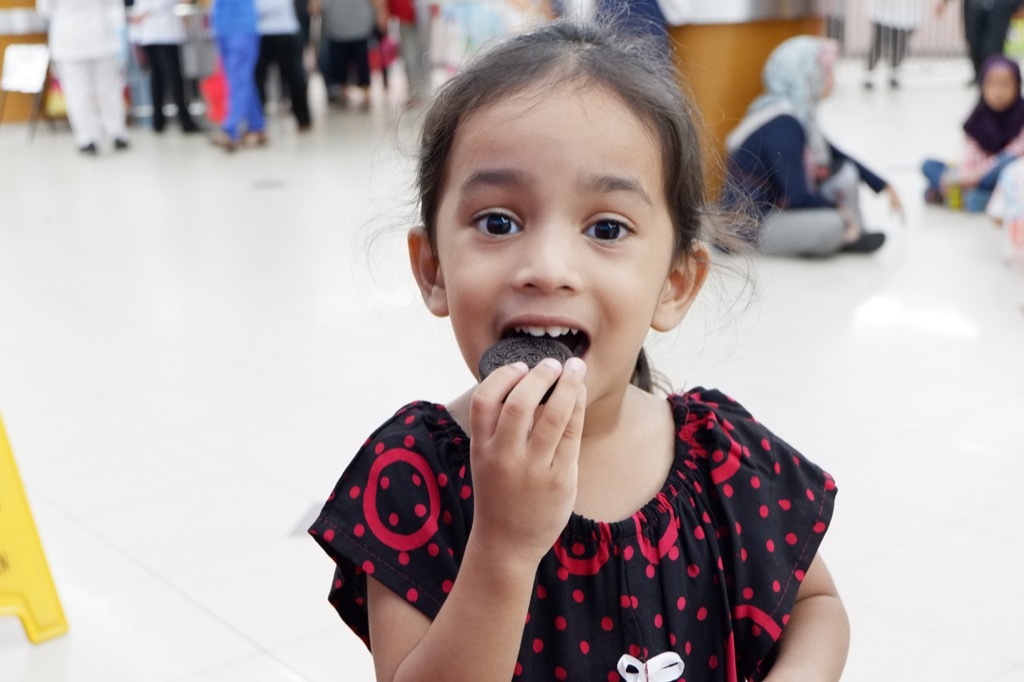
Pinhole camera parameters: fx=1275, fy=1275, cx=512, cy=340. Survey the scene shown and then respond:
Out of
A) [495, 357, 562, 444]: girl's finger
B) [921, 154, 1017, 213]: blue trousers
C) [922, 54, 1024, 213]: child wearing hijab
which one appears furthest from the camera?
[922, 54, 1024, 213]: child wearing hijab

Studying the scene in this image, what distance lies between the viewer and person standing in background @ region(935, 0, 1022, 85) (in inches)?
385

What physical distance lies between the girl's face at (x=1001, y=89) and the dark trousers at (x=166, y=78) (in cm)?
649

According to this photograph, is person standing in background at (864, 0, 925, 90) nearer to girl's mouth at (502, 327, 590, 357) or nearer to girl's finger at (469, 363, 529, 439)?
girl's mouth at (502, 327, 590, 357)

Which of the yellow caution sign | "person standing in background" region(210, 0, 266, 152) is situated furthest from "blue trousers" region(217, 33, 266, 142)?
the yellow caution sign

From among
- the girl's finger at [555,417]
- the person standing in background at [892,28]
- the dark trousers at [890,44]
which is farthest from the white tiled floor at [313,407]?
the dark trousers at [890,44]

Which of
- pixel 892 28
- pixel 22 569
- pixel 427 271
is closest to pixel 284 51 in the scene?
pixel 892 28

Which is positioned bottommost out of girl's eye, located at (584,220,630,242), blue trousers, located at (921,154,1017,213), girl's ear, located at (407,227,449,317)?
blue trousers, located at (921,154,1017,213)

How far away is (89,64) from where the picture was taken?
9.25 m

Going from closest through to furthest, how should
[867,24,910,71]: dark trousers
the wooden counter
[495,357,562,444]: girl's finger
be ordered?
1. [495,357,562,444]: girl's finger
2. the wooden counter
3. [867,24,910,71]: dark trousers

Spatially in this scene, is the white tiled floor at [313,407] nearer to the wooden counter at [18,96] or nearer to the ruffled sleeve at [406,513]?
the ruffled sleeve at [406,513]

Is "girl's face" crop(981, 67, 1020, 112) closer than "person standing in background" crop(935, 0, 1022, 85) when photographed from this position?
Yes

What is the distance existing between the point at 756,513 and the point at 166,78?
9954 mm

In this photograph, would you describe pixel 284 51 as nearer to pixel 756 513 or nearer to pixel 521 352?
pixel 756 513

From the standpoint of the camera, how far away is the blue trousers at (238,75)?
9.12 meters
